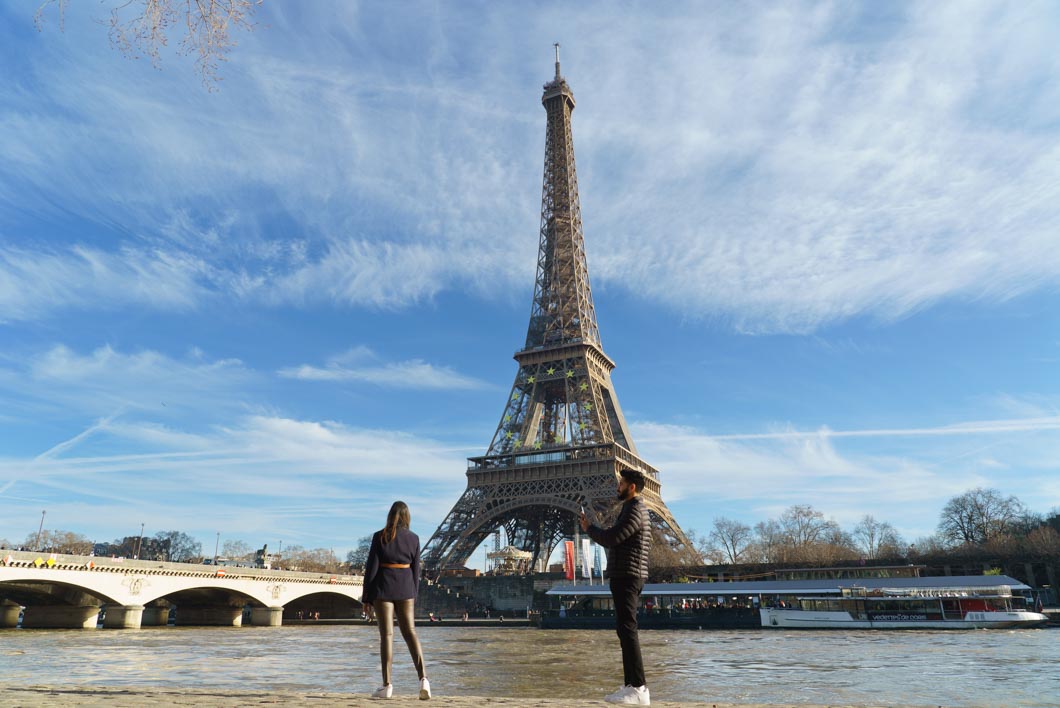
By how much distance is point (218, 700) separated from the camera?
23.9ft

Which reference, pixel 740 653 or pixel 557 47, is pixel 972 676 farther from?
pixel 557 47

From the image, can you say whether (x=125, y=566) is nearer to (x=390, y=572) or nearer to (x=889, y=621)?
(x=390, y=572)

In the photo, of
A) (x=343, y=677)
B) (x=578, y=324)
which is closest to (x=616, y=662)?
(x=343, y=677)

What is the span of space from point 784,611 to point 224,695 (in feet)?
144

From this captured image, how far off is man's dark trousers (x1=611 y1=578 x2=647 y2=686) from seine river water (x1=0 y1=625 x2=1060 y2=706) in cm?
556

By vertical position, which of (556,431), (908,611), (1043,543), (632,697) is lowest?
(908,611)

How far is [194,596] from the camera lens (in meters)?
58.8

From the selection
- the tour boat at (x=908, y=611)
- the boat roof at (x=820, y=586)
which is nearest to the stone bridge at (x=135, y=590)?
the boat roof at (x=820, y=586)

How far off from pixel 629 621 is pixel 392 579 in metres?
2.71

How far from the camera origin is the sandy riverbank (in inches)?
268

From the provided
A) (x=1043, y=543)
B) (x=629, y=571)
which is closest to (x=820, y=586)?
(x=1043, y=543)

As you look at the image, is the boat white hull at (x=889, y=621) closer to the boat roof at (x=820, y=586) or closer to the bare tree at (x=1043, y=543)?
the boat roof at (x=820, y=586)

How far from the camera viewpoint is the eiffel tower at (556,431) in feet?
209

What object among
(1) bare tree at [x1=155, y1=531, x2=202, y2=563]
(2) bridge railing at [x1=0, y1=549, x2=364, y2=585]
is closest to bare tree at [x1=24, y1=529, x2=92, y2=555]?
(1) bare tree at [x1=155, y1=531, x2=202, y2=563]
